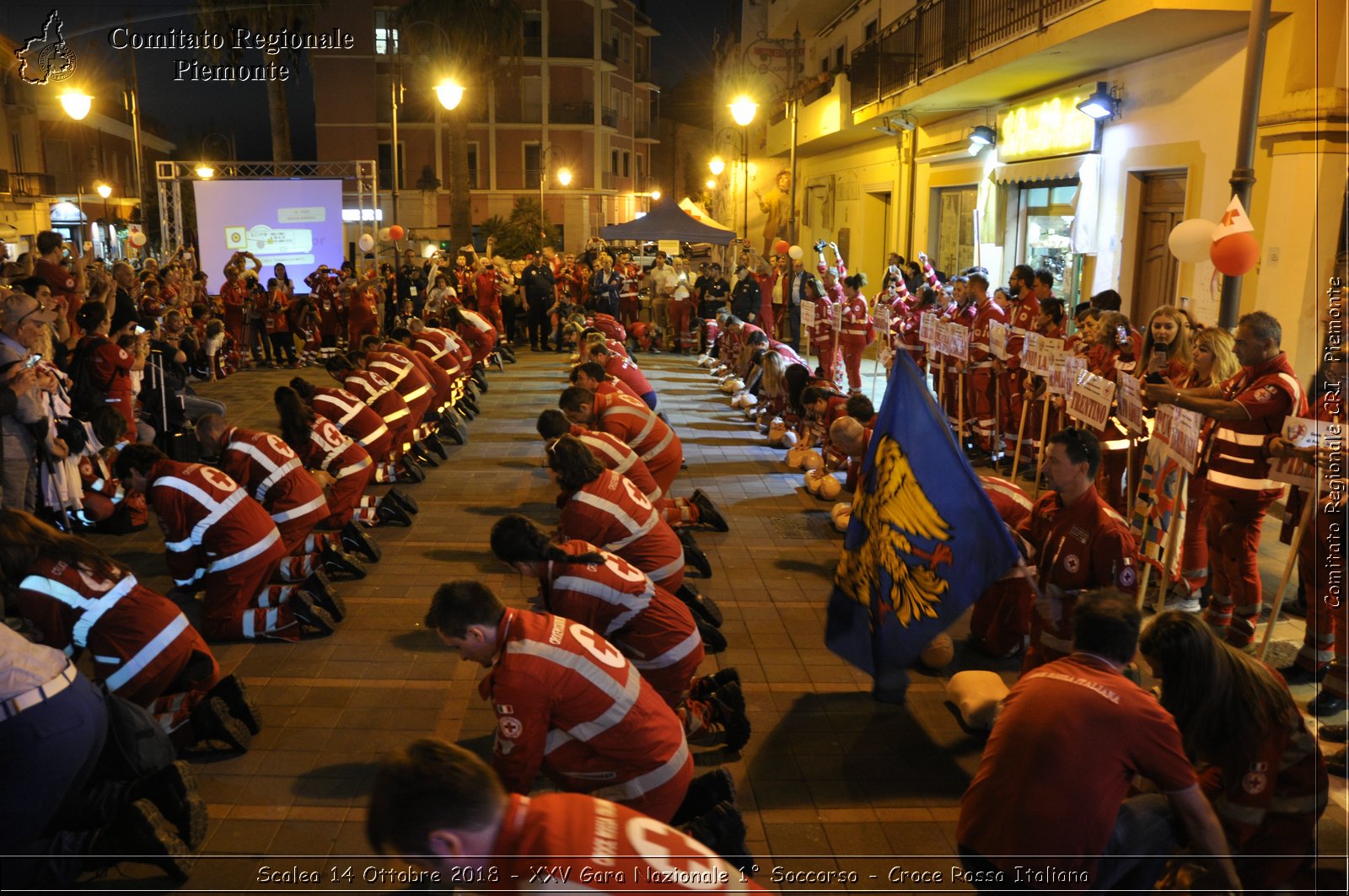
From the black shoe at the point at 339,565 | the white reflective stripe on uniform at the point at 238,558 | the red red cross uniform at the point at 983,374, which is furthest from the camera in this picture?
the red red cross uniform at the point at 983,374

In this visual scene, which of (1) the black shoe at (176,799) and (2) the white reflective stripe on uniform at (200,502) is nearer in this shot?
(1) the black shoe at (176,799)

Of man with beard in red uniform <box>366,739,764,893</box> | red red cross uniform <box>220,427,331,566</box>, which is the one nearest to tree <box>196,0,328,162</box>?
red red cross uniform <box>220,427,331,566</box>

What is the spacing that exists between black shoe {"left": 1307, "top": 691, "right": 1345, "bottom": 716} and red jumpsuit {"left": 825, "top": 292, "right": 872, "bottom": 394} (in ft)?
32.2

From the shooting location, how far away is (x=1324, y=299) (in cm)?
977

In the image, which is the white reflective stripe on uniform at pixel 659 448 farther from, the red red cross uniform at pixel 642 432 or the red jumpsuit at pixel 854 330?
the red jumpsuit at pixel 854 330

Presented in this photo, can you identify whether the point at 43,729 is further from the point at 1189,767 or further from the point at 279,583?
the point at 1189,767

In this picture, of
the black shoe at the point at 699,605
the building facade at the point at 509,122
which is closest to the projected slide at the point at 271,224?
the black shoe at the point at 699,605

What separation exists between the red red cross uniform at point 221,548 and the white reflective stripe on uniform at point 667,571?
250cm

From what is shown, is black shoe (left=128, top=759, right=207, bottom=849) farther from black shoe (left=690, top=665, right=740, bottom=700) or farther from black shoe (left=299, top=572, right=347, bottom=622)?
black shoe (left=299, top=572, right=347, bottom=622)

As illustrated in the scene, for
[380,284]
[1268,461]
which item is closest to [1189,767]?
[1268,461]

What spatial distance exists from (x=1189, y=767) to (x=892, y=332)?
38.3 ft

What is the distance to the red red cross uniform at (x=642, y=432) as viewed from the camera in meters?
8.99

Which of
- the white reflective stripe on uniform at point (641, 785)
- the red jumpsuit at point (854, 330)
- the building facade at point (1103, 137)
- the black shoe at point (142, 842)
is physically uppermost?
the building facade at point (1103, 137)

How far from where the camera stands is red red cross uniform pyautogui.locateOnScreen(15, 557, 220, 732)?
4816 millimetres
